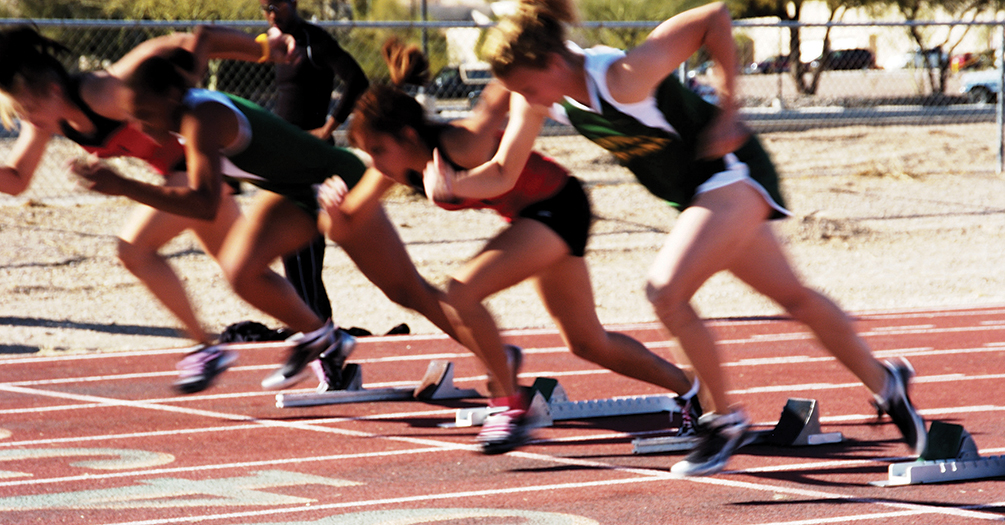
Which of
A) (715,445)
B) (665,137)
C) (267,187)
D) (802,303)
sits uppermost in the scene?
(665,137)

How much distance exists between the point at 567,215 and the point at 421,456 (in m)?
1.36

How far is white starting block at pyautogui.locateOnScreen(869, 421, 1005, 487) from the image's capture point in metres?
4.50

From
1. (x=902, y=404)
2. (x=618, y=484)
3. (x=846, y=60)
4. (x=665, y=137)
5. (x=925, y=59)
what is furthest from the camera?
(x=925, y=59)

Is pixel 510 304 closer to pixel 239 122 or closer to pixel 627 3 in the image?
pixel 239 122

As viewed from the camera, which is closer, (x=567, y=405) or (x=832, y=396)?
(x=567, y=405)

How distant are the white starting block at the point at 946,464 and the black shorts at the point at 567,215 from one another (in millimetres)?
1455

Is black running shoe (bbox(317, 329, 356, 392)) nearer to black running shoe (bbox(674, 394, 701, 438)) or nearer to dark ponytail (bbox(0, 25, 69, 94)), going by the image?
black running shoe (bbox(674, 394, 701, 438))

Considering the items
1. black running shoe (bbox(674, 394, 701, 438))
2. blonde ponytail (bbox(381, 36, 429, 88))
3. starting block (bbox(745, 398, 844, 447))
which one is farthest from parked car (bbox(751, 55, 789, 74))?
blonde ponytail (bbox(381, 36, 429, 88))

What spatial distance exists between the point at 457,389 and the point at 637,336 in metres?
2.55

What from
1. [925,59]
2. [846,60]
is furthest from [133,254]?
[925,59]

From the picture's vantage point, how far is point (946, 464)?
4.53 meters

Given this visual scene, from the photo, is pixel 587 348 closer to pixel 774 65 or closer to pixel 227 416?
pixel 227 416

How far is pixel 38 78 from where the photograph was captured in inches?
183

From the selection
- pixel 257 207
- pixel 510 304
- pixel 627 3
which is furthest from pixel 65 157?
pixel 627 3
